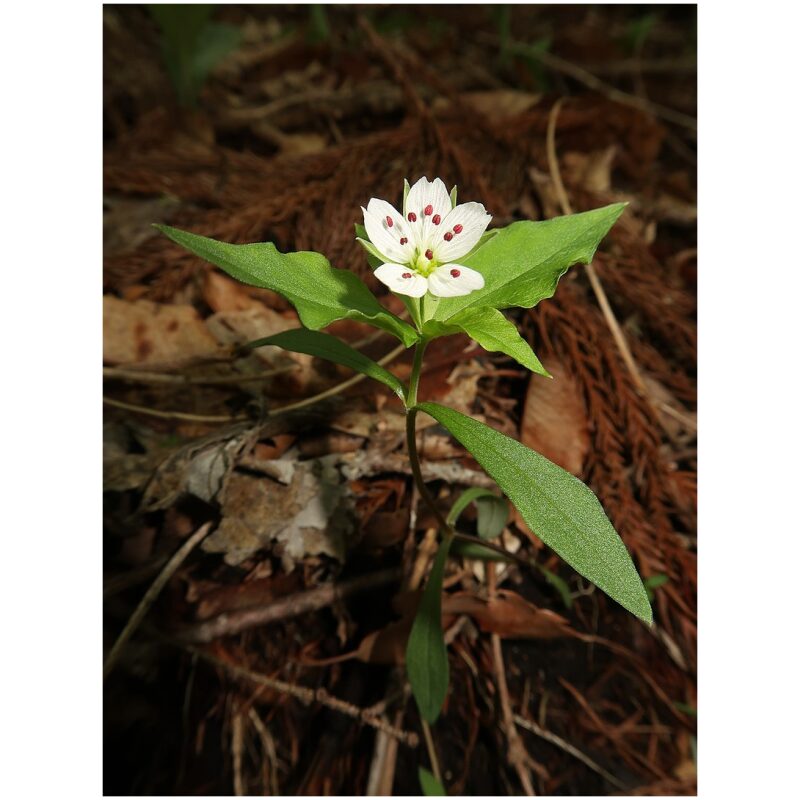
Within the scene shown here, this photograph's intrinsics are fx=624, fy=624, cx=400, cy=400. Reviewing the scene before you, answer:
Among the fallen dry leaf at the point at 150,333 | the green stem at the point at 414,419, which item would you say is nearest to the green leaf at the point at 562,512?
the green stem at the point at 414,419

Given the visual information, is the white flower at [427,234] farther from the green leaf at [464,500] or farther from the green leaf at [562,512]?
the green leaf at [464,500]

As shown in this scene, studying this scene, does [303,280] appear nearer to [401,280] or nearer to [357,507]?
[401,280]

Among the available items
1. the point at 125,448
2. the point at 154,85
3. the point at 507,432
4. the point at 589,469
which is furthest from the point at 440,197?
the point at 154,85

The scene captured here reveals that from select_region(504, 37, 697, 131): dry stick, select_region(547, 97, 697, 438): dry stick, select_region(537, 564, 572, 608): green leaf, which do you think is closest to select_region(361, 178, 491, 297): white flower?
select_region(537, 564, 572, 608): green leaf

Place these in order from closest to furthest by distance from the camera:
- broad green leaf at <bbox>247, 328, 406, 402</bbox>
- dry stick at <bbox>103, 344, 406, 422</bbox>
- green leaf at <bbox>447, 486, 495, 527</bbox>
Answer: broad green leaf at <bbox>247, 328, 406, 402</bbox> → green leaf at <bbox>447, 486, 495, 527</bbox> → dry stick at <bbox>103, 344, 406, 422</bbox>

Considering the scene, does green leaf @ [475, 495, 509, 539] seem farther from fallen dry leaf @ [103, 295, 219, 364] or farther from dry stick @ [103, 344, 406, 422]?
fallen dry leaf @ [103, 295, 219, 364]

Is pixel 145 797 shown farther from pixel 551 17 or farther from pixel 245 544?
pixel 551 17

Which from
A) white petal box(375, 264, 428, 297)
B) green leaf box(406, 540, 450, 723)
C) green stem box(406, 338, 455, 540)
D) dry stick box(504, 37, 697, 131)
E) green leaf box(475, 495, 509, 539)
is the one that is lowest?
green leaf box(406, 540, 450, 723)
